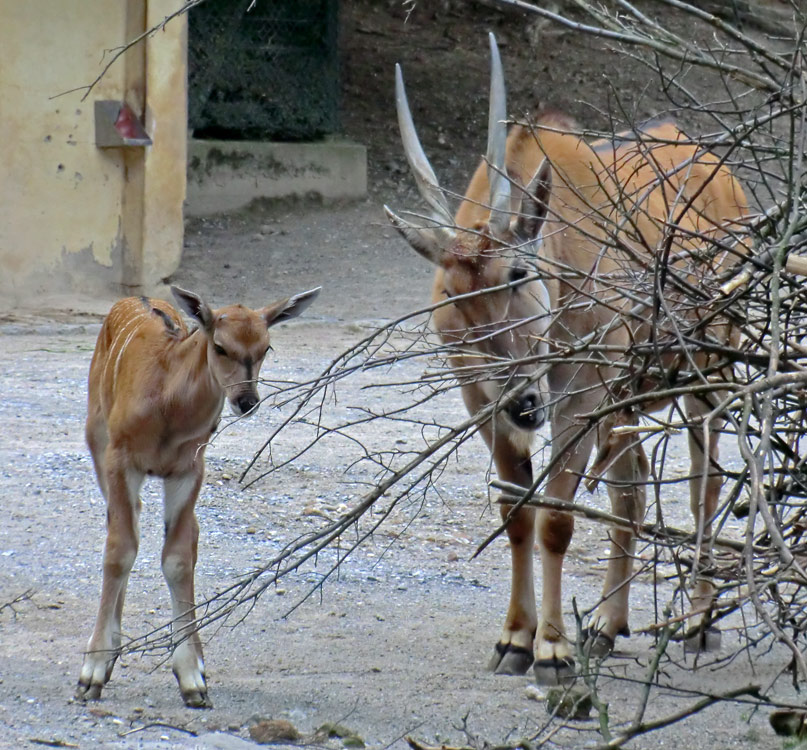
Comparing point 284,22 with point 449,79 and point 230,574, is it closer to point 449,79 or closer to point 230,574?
point 449,79

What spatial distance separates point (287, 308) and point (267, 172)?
30.1ft

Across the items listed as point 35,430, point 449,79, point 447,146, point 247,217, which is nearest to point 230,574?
point 35,430

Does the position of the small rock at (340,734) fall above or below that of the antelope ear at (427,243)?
below

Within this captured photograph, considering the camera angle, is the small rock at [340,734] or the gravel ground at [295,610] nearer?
the small rock at [340,734]

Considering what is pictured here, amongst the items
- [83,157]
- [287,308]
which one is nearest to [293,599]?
[287,308]

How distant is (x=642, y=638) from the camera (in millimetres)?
5109

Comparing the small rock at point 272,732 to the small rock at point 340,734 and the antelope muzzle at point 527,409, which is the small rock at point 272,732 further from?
the antelope muzzle at point 527,409

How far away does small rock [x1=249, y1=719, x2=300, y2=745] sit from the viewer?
11.6 ft

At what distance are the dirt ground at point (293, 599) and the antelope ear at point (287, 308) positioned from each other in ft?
1.95

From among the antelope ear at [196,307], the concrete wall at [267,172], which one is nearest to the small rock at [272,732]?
the antelope ear at [196,307]

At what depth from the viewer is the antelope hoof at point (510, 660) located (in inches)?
179

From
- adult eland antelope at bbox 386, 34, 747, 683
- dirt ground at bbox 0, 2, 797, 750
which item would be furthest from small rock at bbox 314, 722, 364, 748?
adult eland antelope at bbox 386, 34, 747, 683

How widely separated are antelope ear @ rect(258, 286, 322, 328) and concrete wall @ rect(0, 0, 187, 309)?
6139 millimetres

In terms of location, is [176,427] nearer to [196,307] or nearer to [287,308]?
[196,307]
